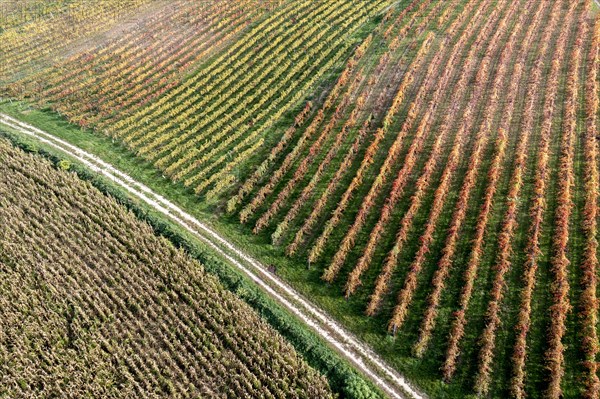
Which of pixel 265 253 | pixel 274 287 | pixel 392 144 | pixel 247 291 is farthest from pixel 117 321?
pixel 392 144

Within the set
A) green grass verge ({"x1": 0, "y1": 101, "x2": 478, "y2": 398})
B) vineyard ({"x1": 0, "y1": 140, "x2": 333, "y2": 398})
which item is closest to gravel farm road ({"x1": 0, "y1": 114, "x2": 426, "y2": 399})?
green grass verge ({"x1": 0, "y1": 101, "x2": 478, "y2": 398})

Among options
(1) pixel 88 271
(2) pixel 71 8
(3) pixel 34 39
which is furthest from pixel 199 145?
(2) pixel 71 8

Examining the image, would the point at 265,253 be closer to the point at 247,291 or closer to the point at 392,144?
the point at 247,291

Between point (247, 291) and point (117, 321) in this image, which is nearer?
point (117, 321)

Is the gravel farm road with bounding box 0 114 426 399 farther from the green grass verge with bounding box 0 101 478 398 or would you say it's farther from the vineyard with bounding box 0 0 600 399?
the vineyard with bounding box 0 0 600 399

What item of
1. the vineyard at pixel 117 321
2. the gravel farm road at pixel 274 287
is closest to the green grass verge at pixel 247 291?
the gravel farm road at pixel 274 287

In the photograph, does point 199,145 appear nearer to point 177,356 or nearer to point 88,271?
Answer: point 88,271

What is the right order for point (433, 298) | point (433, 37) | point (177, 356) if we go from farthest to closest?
point (433, 37) → point (433, 298) → point (177, 356)
